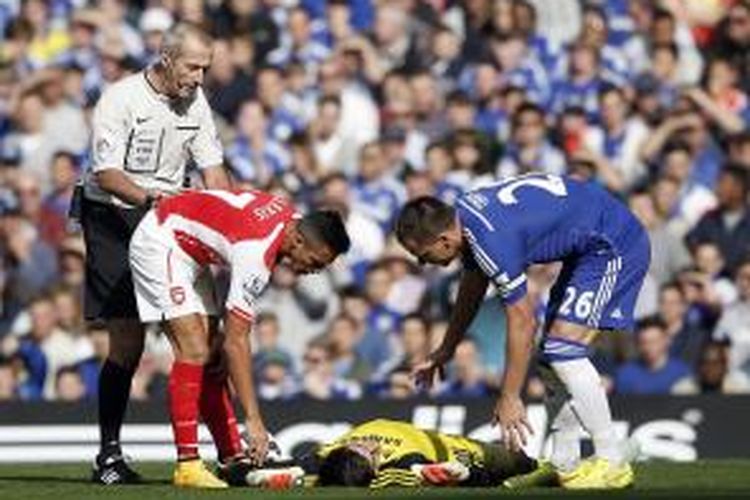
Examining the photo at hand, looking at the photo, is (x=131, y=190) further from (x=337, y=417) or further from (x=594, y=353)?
(x=594, y=353)

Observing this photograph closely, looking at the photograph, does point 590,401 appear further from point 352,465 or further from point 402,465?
point 352,465

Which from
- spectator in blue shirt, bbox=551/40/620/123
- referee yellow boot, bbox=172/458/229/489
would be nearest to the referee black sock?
referee yellow boot, bbox=172/458/229/489

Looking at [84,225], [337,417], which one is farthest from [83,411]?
[84,225]

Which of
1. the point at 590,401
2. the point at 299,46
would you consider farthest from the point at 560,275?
the point at 299,46

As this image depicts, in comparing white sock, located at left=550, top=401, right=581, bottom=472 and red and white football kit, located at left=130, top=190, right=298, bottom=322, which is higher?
red and white football kit, located at left=130, top=190, right=298, bottom=322

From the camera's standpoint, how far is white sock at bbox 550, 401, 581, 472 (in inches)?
582

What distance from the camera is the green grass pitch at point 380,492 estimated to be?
13731mm

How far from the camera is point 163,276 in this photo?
1447 centimetres

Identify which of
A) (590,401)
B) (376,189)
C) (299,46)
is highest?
(299,46)

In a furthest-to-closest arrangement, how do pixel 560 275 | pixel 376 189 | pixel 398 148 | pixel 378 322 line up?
1. pixel 398 148
2. pixel 376 189
3. pixel 378 322
4. pixel 560 275

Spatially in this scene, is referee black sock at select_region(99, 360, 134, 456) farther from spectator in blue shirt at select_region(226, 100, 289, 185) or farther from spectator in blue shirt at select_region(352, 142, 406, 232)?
spectator in blue shirt at select_region(226, 100, 289, 185)

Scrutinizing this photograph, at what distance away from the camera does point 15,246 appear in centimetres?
2089

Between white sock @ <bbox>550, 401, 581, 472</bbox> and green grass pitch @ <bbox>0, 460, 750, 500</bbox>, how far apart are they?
376 mm

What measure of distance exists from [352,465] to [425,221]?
1.31m
